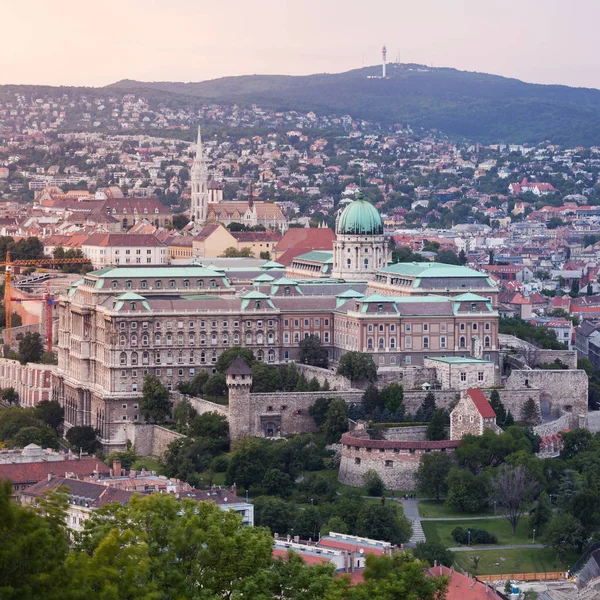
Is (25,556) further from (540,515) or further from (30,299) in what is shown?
(30,299)

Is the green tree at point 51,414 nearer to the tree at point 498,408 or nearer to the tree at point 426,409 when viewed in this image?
the tree at point 426,409

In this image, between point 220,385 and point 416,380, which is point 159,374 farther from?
point 416,380

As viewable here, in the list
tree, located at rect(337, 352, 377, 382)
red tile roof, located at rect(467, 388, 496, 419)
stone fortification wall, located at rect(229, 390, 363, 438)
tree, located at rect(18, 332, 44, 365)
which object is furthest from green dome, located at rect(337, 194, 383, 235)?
red tile roof, located at rect(467, 388, 496, 419)

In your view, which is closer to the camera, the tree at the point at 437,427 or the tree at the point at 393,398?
the tree at the point at 437,427

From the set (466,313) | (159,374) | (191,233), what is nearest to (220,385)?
(159,374)

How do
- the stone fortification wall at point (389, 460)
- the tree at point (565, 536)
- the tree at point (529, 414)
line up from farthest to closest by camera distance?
the tree at point (529, 414), the stone fortification wall at point (389, 460), the tree at point (565, 536)

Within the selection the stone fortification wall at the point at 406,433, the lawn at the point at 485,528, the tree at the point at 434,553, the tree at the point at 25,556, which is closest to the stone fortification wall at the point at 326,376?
the stone fortification wall at the point at 406,433
